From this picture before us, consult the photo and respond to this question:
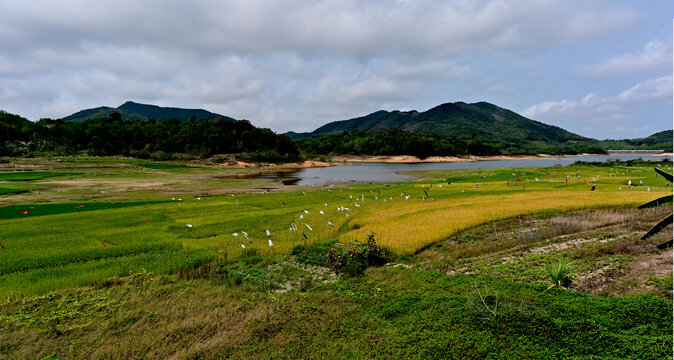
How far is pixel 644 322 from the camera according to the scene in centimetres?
623

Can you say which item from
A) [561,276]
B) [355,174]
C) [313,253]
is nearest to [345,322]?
[313,253]

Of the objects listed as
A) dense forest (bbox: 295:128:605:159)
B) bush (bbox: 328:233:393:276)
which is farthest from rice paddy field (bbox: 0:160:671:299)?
dense forest (bbox: 295:128:605:159)

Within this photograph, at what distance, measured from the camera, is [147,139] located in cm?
12250

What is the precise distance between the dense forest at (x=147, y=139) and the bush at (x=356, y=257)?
101905 mm

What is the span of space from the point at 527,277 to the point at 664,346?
3938mm

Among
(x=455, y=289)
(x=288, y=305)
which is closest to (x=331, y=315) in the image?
(x=288, y=305)

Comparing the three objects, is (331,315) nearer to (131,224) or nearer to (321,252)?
(321,252)

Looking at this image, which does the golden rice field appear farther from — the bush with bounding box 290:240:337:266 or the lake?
the lake

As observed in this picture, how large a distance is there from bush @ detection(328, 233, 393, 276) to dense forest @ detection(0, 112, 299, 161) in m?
102

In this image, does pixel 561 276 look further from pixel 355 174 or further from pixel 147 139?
pixel 147 139

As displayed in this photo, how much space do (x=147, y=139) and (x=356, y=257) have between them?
13918 cm

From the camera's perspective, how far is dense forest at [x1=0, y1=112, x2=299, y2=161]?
10360cm

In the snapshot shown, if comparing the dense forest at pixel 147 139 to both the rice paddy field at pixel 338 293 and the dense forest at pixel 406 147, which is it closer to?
the dense forest at pixel 406 147

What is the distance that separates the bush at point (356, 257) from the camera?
11461mm
